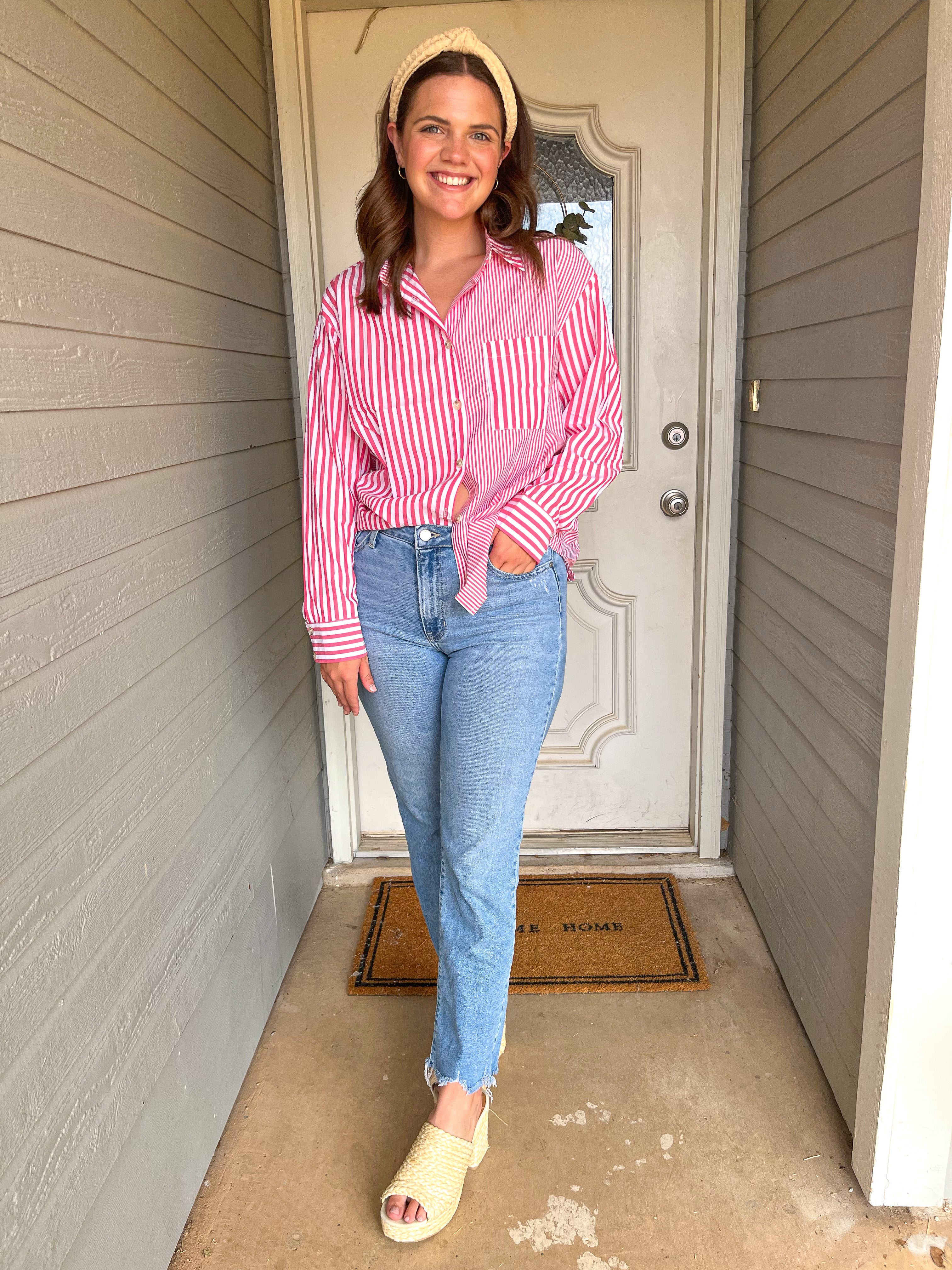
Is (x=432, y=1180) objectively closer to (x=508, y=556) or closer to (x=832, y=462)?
(x=508, y=556)

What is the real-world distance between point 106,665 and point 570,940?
1398 mm

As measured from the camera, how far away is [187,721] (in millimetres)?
1582

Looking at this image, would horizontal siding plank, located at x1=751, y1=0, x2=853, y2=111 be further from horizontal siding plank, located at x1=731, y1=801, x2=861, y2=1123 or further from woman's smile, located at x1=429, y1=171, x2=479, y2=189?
horizontal siding plank, located at x1=731, y1=801, x2=861, y2=1123

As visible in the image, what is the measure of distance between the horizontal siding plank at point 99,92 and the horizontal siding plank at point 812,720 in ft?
4.74

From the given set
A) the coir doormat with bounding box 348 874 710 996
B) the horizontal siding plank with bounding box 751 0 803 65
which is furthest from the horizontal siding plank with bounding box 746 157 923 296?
the coir doormat with bounding box 348 874 710 996

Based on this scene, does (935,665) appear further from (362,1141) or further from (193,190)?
(193,190)

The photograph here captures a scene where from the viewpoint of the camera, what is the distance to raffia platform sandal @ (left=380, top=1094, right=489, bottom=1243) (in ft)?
4.77

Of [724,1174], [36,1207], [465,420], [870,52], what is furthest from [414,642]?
[870,52]

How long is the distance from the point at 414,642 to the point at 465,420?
0.35 meters

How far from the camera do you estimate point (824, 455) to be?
1.73 meters

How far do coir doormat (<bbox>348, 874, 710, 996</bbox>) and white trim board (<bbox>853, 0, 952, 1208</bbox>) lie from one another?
631 millimetres

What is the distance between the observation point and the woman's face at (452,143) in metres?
1.38

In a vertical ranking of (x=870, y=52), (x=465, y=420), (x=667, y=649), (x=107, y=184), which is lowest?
(x=667, y=649)

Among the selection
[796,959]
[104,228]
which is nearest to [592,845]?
[796,959]
